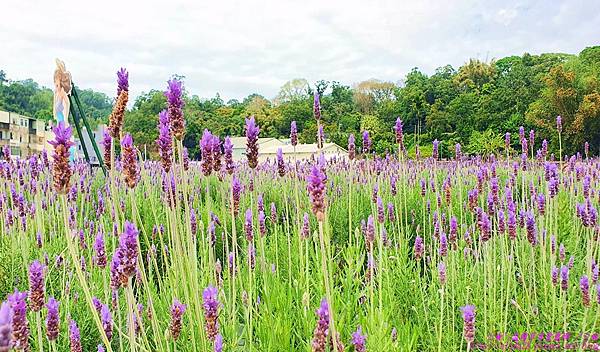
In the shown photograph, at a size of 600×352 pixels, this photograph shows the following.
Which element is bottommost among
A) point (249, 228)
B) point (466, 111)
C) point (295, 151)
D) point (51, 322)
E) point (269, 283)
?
point (269, 283)

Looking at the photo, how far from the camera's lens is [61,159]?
1.11 m

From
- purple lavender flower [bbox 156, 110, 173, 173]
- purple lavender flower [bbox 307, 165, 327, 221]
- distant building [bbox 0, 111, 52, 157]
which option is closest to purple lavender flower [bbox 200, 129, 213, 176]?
purple lavender flower [bbox 156, 110, 173, 173]

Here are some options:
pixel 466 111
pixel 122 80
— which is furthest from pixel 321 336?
pixel 466 111

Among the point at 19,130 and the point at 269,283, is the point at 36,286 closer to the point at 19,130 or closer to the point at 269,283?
the point at 269,283

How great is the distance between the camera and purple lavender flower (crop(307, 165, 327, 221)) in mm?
1015

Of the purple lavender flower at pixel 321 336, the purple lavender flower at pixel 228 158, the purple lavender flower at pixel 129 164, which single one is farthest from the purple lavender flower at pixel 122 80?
the purple lavender flower at pixel 321 336

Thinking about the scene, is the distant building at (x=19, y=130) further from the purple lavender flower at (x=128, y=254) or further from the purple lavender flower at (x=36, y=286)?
the purple lavender flower at (x=128, y=254)

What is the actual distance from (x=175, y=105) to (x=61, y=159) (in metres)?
0.37

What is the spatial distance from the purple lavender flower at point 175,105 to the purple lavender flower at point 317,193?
47 centimetres

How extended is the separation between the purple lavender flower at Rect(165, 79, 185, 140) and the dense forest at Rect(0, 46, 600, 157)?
9144mm

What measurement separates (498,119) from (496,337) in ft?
104

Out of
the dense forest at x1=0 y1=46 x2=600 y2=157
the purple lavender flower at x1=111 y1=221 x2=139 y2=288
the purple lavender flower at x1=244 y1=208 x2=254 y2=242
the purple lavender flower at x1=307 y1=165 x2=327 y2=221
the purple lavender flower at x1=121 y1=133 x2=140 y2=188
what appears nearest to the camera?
the purple lavender flower at x1=307 y1=165 x2=327 y2=221

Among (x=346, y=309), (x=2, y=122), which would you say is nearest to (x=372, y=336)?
(x=346, y=309)

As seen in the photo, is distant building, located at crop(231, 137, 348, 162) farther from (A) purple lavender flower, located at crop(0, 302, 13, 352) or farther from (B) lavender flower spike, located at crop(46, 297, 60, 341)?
(A) purple lavender flower, located at crop(0, 302, 13, 352)
